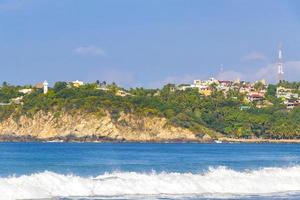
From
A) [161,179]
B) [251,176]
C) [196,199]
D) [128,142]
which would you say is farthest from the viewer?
[128,142]

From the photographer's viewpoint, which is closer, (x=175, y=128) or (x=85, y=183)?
(x=85, y=183)

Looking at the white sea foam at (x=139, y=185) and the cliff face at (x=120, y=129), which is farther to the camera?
the cliff face at (x=120, y=129)

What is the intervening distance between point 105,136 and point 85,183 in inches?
6181

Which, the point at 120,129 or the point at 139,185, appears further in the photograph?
the point at 120,129

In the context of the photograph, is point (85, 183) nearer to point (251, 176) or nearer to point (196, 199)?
point (196, 199)

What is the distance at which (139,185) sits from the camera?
3903cm

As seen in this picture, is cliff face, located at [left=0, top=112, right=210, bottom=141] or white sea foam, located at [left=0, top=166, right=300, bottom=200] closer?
white sea foam, located at [left=0, top=166, right=300, bottom=200]

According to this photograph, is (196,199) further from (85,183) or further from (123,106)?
(123,106)

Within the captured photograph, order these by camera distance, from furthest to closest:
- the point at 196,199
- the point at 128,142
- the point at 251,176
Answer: the point at 128,142
the point at 251,176
the point at 196,199

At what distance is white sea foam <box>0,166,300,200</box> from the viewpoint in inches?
1425

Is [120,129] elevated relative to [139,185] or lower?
elevated

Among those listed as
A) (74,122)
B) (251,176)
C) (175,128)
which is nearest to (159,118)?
(175,128)

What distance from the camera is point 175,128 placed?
198 meters

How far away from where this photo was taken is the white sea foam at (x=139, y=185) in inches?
1425
